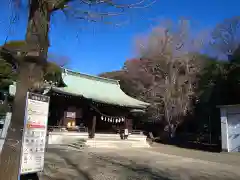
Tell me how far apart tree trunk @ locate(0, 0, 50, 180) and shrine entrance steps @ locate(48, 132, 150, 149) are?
13800mm

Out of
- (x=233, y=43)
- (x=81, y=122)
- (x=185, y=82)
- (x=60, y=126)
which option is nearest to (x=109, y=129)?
(x=81, y=122)

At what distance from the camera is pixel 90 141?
62.2ft

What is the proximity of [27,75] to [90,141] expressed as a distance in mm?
14911

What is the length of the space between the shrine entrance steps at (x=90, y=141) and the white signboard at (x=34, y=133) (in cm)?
1334

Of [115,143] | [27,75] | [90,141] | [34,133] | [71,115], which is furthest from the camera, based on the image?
[71,115]

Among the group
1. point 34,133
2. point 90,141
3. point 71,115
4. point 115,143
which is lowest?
point 115,143

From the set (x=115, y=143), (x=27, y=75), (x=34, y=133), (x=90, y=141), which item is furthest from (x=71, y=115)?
(x=27, y=75)

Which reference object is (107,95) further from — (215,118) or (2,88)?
(215,118)

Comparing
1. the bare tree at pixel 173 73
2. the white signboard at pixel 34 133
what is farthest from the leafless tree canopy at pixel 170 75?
the white signboard at pixel 34 133

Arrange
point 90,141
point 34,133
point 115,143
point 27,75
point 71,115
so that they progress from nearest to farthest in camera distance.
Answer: point 27,75 < point 34,133 < point 90,141 < point 115,143 < point 71,115

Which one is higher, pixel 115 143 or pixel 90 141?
pixel 90 141

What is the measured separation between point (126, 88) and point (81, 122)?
43.6ft

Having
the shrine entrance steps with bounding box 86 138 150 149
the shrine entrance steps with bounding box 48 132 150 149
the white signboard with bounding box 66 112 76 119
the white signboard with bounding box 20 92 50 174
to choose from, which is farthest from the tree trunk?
the white signboard with bounding box 66 112 76 119

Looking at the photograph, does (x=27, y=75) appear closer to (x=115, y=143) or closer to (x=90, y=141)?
(x=90, y=141)
